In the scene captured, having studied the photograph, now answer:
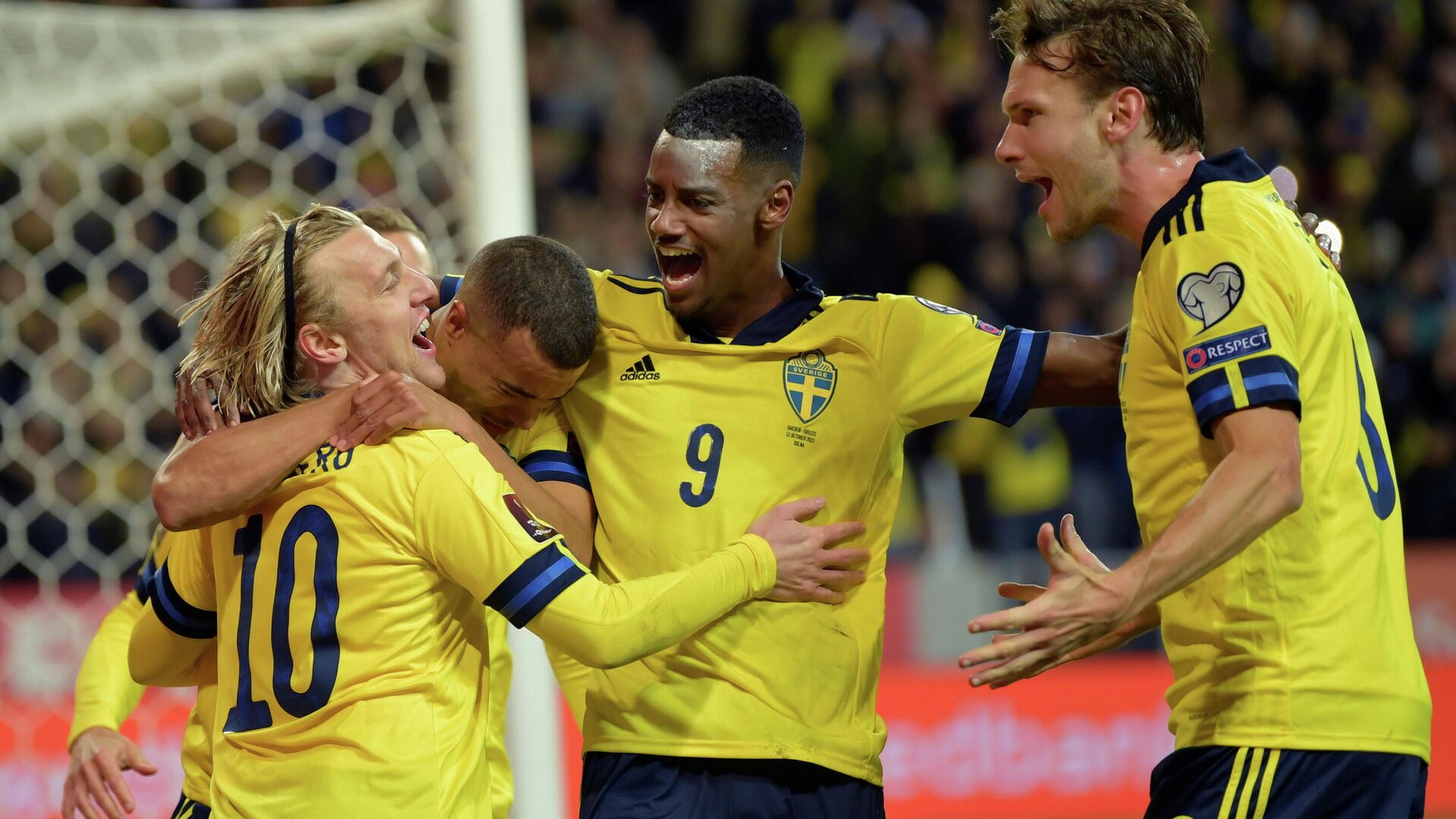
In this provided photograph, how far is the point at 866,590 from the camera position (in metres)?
2.81

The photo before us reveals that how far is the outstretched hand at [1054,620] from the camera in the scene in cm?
216

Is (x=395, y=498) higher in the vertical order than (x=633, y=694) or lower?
higher

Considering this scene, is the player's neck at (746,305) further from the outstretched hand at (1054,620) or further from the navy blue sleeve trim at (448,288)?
the outstretched hand at (1054,620)

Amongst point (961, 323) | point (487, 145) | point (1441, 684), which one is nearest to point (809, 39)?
point (1441, 684)

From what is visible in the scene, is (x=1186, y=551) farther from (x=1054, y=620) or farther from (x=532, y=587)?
(x=532, y=587)

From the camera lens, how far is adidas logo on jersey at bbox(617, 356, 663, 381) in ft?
9.31

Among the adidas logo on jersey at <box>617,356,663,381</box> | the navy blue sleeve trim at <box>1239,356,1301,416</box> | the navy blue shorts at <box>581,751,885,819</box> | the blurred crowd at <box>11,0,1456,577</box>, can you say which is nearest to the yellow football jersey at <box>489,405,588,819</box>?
the adidas logo on jersey at <box>617,356,663,381</box>

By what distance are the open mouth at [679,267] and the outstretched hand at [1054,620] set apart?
3.02 feet

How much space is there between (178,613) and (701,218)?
3.95ft

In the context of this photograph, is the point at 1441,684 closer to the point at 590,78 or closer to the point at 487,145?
the point at 487,145

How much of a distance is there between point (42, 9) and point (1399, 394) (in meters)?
7.98

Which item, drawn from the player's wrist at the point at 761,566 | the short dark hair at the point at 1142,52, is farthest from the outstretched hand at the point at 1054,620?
the short dark hair at the point at 1142,52

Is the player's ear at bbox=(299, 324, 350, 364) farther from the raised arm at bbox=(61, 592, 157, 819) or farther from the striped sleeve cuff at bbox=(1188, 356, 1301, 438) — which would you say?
the striped sleeve cuff at bbox=(1188, 356, 1301, 438)

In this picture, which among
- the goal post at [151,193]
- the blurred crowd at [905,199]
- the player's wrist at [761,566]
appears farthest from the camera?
the blurred crowd at [905,199]
